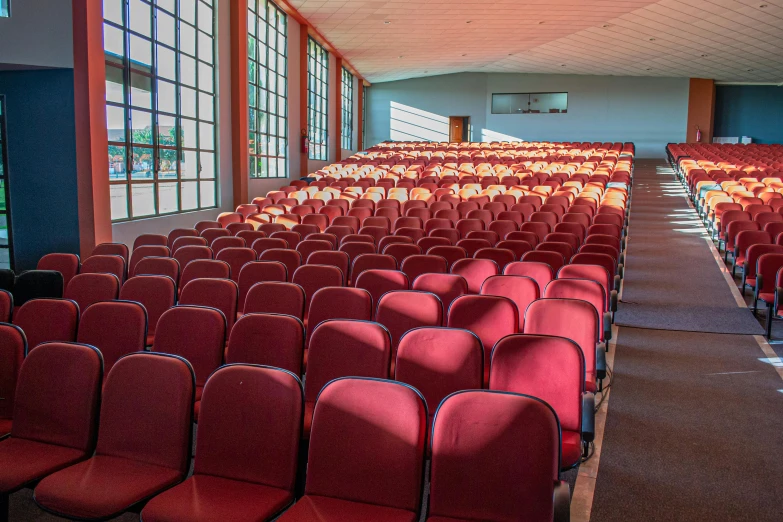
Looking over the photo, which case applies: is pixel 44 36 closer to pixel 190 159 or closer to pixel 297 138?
pixel 190 159

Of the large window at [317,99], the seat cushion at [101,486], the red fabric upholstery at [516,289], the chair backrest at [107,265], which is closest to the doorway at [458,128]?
the large window at [317,99]

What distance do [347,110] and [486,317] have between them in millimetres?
21754

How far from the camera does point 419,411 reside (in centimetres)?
228

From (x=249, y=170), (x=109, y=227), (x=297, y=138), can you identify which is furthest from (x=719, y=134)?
(x=109, y=227)

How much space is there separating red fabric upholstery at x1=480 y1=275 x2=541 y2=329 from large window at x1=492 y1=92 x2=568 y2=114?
24.6 m

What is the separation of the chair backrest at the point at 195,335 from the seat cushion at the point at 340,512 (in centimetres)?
134

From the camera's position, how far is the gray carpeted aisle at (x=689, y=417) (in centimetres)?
283

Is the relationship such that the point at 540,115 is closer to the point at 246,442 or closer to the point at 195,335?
the point at 195,335

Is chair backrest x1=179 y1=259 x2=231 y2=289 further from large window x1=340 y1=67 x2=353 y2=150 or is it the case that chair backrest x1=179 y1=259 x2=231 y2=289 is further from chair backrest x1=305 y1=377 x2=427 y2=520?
large window x1=340 y1=67 x2=353 y2=150

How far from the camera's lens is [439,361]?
9.93 feet

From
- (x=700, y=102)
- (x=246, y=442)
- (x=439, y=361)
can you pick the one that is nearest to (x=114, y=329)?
(x=246, y=442)

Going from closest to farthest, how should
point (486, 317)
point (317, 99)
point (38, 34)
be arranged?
point (486, 317), point (38, 34), point (317, 99)

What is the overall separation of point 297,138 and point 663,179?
10.2 m

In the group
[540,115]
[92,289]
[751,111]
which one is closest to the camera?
[92,289]
